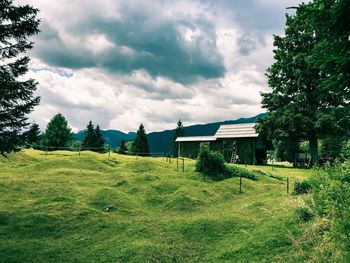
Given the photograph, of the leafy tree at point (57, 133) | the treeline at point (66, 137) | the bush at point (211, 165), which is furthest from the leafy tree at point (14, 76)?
the leafy tree at point (57, 133)

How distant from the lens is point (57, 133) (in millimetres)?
91562

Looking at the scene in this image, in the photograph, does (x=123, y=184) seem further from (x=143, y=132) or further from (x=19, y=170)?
(x=143, y=132)

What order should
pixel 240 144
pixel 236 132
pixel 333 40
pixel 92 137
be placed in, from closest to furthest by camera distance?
pixel 333 40, pixel 240 144, pixel 236 132, pixel 92 137

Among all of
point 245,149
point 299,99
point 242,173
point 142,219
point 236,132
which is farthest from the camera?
point 236,132

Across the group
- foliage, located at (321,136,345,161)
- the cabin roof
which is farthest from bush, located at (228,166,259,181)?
the cabin roof

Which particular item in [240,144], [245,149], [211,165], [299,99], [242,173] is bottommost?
[242,173]

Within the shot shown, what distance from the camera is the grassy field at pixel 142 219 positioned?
15.1 m

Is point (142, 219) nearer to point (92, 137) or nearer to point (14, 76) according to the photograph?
point (14, 76)

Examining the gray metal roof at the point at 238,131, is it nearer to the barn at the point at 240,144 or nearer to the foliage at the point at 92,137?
the barn at the point at 240,144

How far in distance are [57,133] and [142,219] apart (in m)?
76.5

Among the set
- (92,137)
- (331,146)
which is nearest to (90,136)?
(92,137)

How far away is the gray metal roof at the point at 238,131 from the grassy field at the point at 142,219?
23.9 meters

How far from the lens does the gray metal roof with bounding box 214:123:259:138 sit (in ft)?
189

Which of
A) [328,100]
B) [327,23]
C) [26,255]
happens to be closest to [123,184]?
[26,255]
